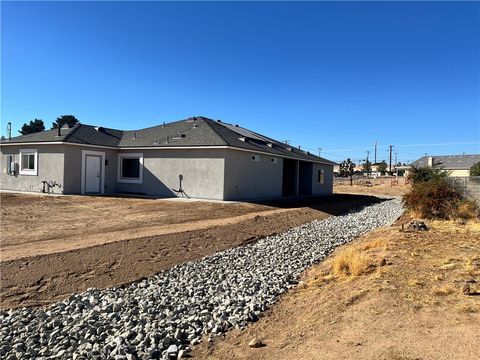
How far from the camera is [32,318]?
5812 mm

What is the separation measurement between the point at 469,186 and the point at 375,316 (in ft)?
46.7

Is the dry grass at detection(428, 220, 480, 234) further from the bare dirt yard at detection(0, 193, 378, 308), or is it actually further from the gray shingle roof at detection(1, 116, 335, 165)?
the gray shingle roof at detection(1, 116, 335, 165)

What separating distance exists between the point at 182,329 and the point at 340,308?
86.2 inches

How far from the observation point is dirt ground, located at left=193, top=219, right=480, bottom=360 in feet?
13.6

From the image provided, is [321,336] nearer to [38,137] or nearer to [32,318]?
[32,318]

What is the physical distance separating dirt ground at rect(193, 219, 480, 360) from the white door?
1735 centimetres

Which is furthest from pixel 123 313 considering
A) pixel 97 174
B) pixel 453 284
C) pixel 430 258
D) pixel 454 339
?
pixel 97 174

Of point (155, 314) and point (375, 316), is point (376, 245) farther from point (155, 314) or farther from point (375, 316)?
point (155, 314)

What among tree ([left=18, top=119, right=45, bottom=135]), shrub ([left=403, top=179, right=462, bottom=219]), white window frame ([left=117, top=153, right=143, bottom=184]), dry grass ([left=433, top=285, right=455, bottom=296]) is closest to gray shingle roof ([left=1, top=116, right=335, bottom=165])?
white window frame ([left=117, top=153, right=143, bottom=184])

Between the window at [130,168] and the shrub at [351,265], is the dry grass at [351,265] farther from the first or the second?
the window at [130,168]

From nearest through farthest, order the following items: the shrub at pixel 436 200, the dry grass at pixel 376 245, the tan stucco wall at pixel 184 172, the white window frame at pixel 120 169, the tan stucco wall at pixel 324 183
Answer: the dry grass at pixel 376 245
the shrub at pixel 436 200
the tan stucco wall at pixel 184 172
the white window frame at pixel 120 169
the tan stucco wall at pixel 324 183

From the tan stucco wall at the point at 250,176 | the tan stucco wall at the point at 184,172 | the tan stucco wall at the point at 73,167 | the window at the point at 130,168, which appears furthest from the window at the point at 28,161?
the tan stucco wall at the point at 250,176

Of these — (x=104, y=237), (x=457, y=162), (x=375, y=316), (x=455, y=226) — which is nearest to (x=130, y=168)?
(x=104, y=237)

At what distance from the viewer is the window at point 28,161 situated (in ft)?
74.9
